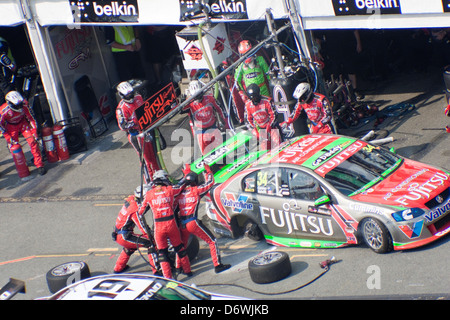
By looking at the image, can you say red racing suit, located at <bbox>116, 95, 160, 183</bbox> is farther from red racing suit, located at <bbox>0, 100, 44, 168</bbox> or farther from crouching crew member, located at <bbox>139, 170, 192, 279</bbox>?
crouching crew member, located at <bbox>139, 170, 192, 279</bbox>

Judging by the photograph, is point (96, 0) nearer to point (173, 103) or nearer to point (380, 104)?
point (173, 103)

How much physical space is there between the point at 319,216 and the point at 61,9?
9.34 m

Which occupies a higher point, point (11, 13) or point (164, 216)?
point (11, 13)

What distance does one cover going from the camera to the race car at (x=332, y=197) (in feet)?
30.5

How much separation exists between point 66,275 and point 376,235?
15.0 feet

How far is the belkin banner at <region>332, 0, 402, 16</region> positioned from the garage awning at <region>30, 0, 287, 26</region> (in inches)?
45.7

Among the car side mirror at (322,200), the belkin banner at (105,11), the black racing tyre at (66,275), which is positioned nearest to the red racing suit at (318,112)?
the car side mirror at (322,200)

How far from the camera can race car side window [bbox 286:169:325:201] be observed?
10039mm

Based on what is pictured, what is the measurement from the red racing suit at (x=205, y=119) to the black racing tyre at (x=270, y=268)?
→ 4.44 meters

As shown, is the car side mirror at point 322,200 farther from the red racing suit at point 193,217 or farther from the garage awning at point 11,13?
the garage awning at point 11,13

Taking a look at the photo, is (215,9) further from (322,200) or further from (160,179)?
(322,200)

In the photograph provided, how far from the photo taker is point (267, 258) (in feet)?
32.6

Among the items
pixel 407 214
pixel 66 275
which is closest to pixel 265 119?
pixel 407 214
